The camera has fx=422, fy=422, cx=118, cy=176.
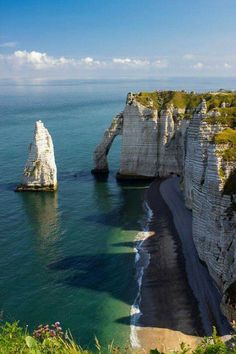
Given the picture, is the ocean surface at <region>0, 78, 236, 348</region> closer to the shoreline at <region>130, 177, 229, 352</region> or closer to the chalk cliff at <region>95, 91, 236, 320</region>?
the shoreline at <region>130, 177, 229, 352</region>

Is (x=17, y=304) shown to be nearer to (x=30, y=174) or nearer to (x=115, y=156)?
(x=30, y=174)

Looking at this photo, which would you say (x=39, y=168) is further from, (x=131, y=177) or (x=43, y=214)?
(x=131, y=177)

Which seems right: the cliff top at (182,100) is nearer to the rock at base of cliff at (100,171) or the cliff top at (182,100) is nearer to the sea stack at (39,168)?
the rock at base of cliff at (100,171)

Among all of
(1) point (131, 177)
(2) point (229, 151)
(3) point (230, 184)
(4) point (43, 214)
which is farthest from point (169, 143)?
(3) point (230, 184)

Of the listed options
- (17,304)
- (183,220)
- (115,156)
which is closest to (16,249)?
(17,304)

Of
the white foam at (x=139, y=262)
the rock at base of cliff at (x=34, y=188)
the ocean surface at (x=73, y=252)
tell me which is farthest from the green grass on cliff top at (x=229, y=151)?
the rock at base of cliff at (x=34, y=188)
